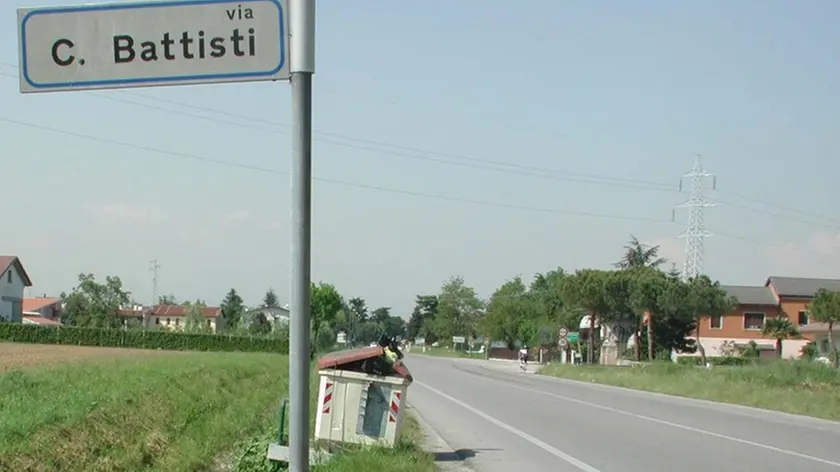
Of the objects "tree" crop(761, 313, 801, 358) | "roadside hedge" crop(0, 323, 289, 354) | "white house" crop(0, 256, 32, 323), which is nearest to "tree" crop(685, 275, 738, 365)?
"tree" crop(761, 313, 801, 358)

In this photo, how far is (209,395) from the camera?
22766 mm

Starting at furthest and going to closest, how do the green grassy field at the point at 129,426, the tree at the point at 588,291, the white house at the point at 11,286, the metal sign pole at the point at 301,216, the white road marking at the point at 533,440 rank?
the white house at the point at 11,286 → the tree at the point at 588,291 → the white road marking at the point at 533,440 → the green grassy field at the point at 129,426 → the metal sign pole at the point at 301,216

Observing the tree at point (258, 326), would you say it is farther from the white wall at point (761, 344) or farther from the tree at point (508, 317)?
the white wall at point (761, 344)

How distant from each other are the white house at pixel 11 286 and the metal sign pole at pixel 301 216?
89579mm

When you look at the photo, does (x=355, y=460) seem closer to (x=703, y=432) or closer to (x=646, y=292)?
(x=703, y=432)

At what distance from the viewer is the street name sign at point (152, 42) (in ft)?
12.3

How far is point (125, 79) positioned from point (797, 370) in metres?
35.9

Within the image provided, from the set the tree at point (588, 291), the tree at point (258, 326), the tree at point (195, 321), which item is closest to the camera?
the tree at point (588, 291)

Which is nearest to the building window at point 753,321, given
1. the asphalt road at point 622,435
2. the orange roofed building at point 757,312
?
the orange roofed building at point 757,312

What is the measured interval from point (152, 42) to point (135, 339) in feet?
255

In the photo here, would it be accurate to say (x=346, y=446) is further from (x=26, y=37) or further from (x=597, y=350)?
(x=597, y=350)

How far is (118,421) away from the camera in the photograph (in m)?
14.5

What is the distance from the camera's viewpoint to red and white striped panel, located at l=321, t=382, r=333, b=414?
536 inches

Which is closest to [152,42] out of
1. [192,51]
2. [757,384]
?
[192,51]
